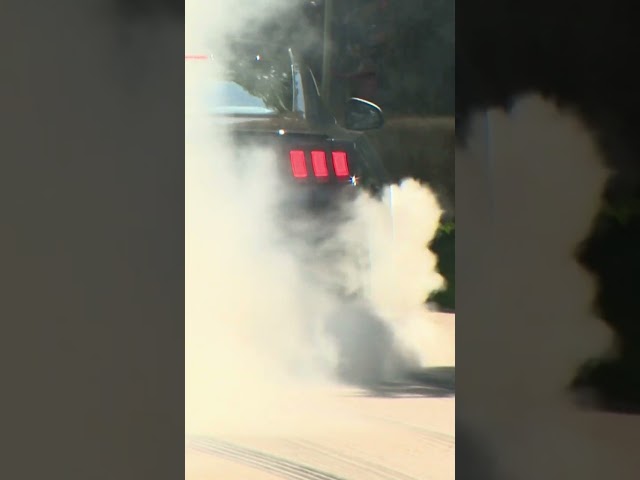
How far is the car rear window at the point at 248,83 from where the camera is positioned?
2.86 m

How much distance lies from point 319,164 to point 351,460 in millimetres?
1041

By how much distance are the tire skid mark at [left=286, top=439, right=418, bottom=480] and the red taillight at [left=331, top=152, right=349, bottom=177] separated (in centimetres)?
95

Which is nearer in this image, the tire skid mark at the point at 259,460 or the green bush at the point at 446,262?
the tire skid mark at the point at 259,460

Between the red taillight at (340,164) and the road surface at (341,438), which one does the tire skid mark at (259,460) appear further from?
the red taillight at (340,164)

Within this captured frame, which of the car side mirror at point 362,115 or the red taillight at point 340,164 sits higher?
the car side mirror at point 362,115

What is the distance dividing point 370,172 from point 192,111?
671mm

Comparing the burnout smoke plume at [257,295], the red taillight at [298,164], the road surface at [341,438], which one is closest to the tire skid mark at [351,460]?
the road surface at [341,438]

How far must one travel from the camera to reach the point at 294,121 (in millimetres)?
2895

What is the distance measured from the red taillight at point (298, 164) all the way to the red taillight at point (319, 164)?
0.03 metres

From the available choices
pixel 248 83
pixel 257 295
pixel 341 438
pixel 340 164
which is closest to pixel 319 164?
pixel 340 164

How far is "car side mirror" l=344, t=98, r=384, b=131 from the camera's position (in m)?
2.91
